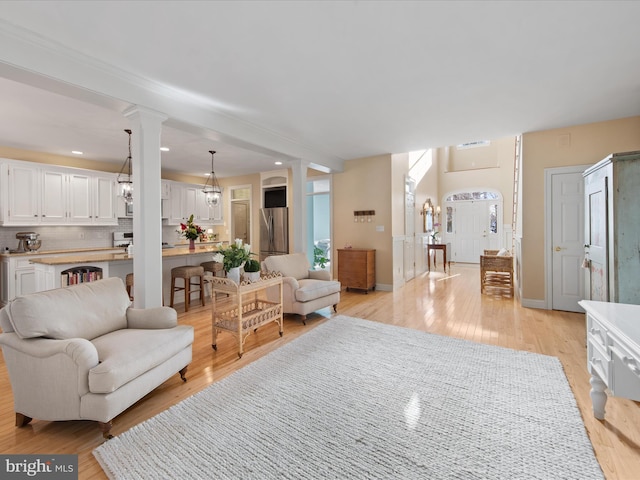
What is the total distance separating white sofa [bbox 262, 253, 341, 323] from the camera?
13.2 feet

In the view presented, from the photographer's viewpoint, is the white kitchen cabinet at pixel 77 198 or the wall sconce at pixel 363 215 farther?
the wall sconce at pixel 363 215

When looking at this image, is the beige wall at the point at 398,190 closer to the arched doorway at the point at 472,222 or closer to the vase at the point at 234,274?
the vase at the point at 234,274

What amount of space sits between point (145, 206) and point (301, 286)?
218 centimetres

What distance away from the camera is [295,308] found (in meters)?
4.03

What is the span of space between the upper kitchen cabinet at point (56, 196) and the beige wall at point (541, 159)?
25.7 ft

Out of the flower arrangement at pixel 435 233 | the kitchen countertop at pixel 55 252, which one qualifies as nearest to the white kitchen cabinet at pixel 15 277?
the kitchen countertop at pixel 55 252

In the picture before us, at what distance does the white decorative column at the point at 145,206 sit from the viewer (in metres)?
2.84

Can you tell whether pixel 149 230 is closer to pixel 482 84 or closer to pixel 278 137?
pixel 278 137

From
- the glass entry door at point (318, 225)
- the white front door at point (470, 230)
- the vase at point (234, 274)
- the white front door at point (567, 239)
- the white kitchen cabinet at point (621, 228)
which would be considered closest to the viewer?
the white kitchen cabinet at point (621, 228)

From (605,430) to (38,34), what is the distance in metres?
4.75

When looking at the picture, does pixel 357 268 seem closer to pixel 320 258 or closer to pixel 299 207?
pixel 299 207

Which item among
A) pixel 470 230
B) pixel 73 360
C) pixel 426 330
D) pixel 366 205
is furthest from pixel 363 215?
pixel 470 230

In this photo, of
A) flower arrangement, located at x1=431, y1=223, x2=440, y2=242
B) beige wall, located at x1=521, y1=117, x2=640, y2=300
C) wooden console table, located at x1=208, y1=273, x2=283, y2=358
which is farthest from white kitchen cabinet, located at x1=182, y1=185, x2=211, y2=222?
beige wall, located at x1=521, y1=117, x2=640, y2=300

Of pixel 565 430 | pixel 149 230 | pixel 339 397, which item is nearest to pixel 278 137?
pixel 149 230
